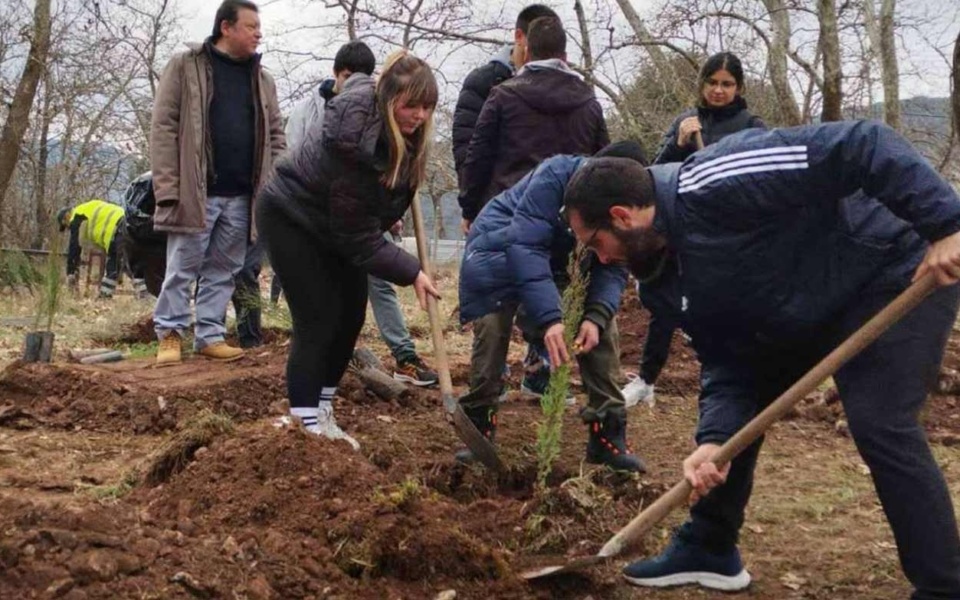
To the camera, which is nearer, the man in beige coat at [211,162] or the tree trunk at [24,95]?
the man in beige coat at [211,162]

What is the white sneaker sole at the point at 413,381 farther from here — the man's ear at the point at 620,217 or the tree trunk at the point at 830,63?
the tree trunk at the point at 830,63

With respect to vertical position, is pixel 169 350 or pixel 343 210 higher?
pixel 343 210

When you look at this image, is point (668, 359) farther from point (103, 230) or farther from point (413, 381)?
point (103, 230)

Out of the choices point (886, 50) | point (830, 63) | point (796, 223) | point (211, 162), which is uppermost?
point (886, 50)

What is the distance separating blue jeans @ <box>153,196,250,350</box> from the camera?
627cm

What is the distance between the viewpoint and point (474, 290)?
4.44 metres

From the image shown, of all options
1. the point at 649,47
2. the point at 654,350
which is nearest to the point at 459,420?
the point at 654,350

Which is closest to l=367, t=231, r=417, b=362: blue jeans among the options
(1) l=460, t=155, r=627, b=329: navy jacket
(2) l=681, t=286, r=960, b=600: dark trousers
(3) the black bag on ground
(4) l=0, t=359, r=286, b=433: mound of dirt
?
(4) l=0, t=359, r=286, b=433: mound of dirt

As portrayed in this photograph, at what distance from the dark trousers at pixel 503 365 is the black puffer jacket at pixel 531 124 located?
1.00m

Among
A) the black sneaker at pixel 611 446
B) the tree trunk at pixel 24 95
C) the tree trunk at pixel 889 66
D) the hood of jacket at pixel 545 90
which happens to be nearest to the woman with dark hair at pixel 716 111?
the hood of jacket at pixel 545 90

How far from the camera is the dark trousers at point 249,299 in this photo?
23.6 ft

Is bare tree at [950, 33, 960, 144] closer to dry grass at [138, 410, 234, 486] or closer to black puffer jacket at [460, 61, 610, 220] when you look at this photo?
black puffer jacket at [460, 61, 610, 220]

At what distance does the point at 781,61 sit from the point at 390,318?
7507 millimetres

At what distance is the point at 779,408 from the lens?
2998 mm
